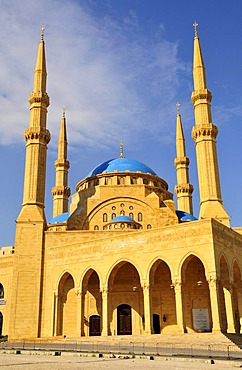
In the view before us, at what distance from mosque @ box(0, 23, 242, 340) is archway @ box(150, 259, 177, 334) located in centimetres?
6

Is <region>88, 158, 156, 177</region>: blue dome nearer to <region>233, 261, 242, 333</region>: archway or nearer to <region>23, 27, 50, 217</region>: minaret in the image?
<region>23, 27, 50, 217</region>: minaret

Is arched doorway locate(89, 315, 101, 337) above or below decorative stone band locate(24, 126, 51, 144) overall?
below

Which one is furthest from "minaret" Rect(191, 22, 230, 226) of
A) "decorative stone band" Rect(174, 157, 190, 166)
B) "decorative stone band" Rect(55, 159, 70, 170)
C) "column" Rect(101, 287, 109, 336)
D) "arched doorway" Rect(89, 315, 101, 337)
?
"decorative stone band" Rect(55, 159, 70, 170)

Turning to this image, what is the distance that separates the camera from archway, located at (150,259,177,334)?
2600 cm

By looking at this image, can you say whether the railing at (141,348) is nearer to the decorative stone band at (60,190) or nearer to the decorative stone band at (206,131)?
the decorative stone band at (206,131)

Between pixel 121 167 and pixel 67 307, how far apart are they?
14.5m

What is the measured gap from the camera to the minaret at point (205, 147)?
28484 mm

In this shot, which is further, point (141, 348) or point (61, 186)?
point (61, 186)

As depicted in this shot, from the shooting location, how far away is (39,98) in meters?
32.8

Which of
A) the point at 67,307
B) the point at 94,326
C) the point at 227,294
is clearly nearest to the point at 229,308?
the point at 227,294

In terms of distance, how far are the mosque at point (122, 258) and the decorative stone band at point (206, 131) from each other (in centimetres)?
8

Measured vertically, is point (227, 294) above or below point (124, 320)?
above

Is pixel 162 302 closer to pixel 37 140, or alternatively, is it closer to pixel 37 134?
pixel 37 140

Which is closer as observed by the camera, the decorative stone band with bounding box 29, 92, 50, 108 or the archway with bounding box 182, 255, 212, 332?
the archway with bounding box 182, 255, 212, 332
